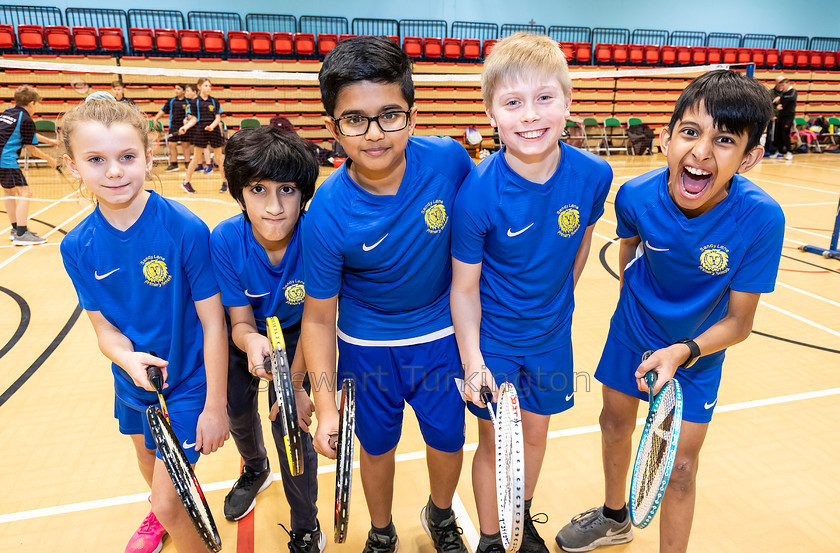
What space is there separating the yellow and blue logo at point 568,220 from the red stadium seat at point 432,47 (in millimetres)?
17297

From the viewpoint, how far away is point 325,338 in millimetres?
2180

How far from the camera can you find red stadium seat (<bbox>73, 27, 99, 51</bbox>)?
50.6 feet

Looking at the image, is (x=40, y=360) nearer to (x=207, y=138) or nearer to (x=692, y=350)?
(x=692, y=350)

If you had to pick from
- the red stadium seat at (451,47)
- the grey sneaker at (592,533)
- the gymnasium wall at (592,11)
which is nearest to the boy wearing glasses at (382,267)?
the grey sneaker at (592,533)

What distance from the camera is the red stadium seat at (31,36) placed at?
49.2 feet

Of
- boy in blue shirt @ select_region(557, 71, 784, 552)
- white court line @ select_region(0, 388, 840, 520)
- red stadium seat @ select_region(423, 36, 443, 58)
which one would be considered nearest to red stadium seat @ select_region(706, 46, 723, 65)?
red stadium seat @ select_region(423, 36, 443, 58)

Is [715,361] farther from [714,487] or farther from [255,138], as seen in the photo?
[255,138]

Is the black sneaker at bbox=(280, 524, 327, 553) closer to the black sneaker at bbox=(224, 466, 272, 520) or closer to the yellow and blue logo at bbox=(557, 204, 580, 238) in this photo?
the black sneaker at bbox=(224, 466, 272, 520)

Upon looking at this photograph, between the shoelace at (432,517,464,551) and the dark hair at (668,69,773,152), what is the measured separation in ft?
7.04

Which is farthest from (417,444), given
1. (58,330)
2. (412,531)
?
(58,330)

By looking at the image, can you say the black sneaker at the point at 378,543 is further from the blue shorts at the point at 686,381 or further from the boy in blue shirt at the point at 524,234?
the blue shorts at the point at 686,381

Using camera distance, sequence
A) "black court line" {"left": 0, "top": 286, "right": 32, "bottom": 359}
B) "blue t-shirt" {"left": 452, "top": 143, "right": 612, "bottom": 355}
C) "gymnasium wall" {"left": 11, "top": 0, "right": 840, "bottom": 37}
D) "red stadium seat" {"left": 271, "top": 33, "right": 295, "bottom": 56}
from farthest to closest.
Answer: "gymnasium wall" {"left": 11, "top": 0, "right": 840, "bottom": 37}
"red stadium seat" {"left": 271, "top": 33, "right": 295, "bottom": 56}
"black court line" {"left": 0, "top": 286, "right": 32, "bottom": 359}
"blue t-shirt" {"left": 452, "top": 143, "right": 612, "bottom": 355}

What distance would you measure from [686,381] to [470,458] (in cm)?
163

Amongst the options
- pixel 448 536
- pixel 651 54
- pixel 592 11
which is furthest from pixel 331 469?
pixel 592 11
